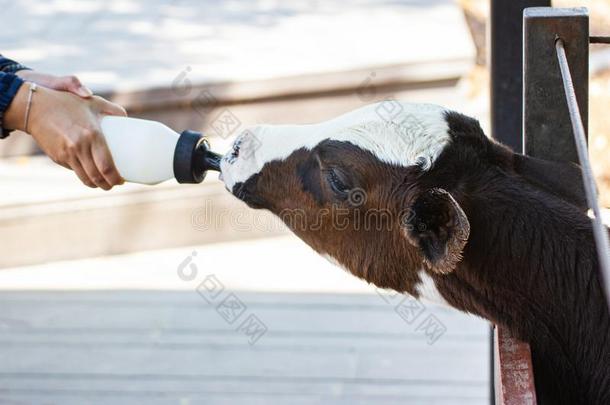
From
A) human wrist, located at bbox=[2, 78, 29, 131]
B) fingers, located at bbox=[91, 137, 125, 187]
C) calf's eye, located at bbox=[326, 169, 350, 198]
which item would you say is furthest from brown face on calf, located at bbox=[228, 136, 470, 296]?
human wrist, located at bbox=[2, 78, 29, 131]

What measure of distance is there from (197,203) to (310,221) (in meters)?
2.27

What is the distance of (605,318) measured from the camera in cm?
198

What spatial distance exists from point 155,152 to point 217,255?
2.17 meters

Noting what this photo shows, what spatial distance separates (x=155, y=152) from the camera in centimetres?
246

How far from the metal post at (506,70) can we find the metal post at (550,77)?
2.24 ft

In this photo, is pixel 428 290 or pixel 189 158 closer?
pixel 428 290

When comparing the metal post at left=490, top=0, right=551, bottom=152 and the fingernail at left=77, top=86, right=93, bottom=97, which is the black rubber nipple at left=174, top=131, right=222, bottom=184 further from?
the metal post at left=490, top=0, right=551, bottom=152

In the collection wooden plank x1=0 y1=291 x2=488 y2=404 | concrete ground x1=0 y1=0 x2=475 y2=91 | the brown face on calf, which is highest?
the brown face on calf

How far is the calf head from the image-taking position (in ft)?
6.91

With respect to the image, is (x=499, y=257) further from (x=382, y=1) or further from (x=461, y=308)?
(x=382, y=1)

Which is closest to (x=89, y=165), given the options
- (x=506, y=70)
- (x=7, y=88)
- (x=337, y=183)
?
(x=7, y=88)

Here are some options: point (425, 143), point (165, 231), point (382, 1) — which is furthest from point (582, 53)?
point (382, 1)

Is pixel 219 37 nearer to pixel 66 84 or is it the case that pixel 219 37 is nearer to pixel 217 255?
pixel 217 255

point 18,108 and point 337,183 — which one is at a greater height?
point 18,108
